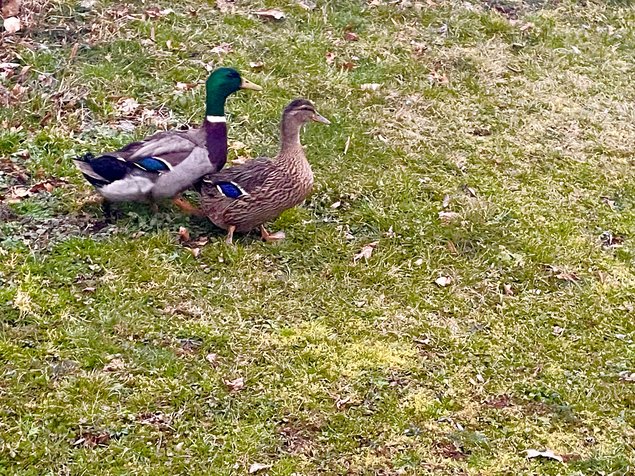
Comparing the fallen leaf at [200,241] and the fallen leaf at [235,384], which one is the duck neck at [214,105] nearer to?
the fallen leaf at [200,241]

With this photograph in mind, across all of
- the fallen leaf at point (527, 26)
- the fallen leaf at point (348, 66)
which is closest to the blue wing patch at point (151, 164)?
the fallen leaf at point (348, 66)

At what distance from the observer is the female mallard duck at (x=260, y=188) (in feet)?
16.4

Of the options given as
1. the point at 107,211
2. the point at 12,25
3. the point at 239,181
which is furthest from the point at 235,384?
the point at 12,25

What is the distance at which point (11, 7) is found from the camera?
709 cm

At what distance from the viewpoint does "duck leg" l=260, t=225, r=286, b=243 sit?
17.2 ft

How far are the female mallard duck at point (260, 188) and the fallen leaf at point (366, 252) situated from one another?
1.72ft

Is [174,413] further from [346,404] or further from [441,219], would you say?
[441,219]

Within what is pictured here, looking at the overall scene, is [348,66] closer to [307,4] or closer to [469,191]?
[307,4]

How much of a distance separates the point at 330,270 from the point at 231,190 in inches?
31.0

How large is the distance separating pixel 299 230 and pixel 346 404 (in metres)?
1.55

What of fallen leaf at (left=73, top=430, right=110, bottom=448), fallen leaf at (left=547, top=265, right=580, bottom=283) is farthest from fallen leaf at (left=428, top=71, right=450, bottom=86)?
fallen leaf at (left=73, top=430, right=110, bottom=448)

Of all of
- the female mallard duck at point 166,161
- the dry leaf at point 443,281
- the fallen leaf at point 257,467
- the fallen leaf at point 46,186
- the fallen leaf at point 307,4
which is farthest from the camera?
the fallen leaf at point 307,4

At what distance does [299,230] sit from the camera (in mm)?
5391

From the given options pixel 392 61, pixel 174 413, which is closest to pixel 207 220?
pixel 174 413
